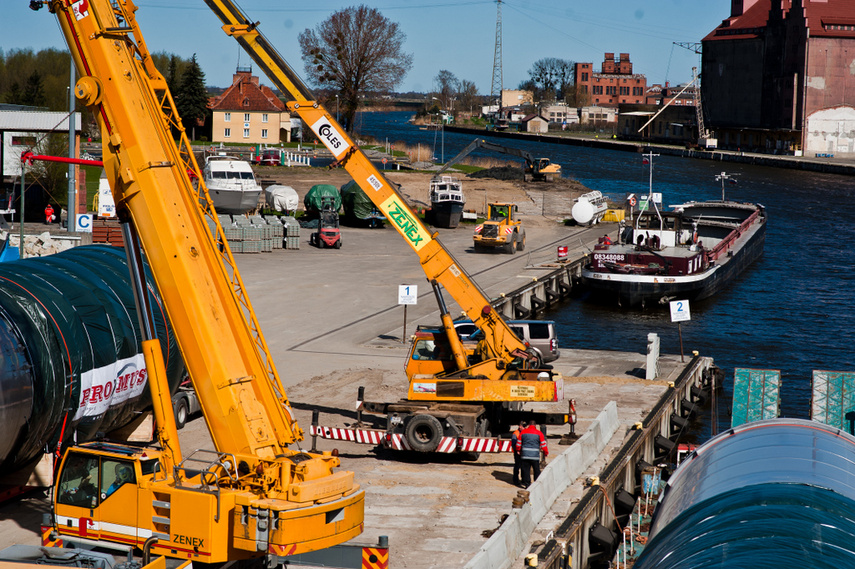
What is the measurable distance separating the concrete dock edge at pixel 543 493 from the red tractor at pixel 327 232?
28882 millimetres

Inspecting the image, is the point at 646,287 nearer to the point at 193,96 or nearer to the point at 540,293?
the point at 540,293

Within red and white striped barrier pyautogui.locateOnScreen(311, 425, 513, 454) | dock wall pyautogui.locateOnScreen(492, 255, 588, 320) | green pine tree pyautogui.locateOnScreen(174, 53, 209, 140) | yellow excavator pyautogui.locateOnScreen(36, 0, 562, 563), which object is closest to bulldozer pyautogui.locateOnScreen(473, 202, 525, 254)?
dock wall pyautogui.locateOnScreen(492, 255, 588, 320)

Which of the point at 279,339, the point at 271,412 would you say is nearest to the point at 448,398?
the point at 271,412

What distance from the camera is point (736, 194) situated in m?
95.2

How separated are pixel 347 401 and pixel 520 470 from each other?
22.1 feet

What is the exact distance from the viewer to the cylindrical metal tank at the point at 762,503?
9109 mm

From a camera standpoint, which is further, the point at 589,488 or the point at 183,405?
the point at 183,405

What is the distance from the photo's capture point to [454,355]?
20656mm

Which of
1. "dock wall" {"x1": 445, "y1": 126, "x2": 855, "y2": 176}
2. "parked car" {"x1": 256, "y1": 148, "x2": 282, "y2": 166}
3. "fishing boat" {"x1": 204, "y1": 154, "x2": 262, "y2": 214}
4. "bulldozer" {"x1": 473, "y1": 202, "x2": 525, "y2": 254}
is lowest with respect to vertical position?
"bulldozer" {"x1": 473, "y1": 202, "x2": 525, "y2": 254}

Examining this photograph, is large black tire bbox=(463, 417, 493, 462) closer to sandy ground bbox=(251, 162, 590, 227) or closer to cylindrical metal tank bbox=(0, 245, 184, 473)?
cylindrical metal tank bbox=(0, 245, 184, 473)

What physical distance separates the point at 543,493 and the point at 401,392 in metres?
8.99

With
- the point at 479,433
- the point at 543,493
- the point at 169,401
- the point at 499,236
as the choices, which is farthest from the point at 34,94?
the point at 169,401

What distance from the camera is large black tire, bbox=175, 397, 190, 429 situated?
2097 centimetres

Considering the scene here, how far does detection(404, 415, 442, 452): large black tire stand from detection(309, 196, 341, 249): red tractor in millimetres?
30468
